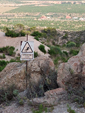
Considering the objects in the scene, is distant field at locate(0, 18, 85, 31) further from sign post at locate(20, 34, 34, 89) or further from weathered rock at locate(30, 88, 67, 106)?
weathered rock at locate(30, 88, 67, 106)

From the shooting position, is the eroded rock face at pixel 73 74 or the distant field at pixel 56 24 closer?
the eroded rock face at pixel 73 74

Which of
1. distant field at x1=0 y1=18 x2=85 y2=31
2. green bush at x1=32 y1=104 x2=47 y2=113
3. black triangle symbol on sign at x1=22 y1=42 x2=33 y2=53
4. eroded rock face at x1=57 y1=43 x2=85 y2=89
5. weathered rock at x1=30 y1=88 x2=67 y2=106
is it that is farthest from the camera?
distant field at x1=0 y1=18 x2=85 y2=31

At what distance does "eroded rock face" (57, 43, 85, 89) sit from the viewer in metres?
4.30

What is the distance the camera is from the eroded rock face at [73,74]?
169 inches

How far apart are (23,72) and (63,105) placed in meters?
2.08

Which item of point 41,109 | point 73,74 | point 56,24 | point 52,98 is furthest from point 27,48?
point 56,24

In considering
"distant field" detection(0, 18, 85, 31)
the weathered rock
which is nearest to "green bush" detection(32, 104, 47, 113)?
the weathered rock

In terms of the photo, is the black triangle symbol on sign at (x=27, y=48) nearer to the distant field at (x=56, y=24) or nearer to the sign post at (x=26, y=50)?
the sign post at (x=26, y=50)

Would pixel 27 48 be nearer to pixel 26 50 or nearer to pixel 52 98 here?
pixel 26 50

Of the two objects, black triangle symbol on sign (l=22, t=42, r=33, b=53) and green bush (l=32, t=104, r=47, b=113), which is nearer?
green bush (l=32, t=104, r=47, b=113)

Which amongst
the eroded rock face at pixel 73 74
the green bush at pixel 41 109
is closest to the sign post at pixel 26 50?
the eroded rock face at pixel 73 74

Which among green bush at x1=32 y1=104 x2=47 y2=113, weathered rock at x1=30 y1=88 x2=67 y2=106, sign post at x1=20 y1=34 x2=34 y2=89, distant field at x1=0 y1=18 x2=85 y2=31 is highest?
distant field at x1=0 y1=18 x2=85 y2=31

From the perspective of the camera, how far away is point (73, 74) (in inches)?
170

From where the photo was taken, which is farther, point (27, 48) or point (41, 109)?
point (27, 48)
